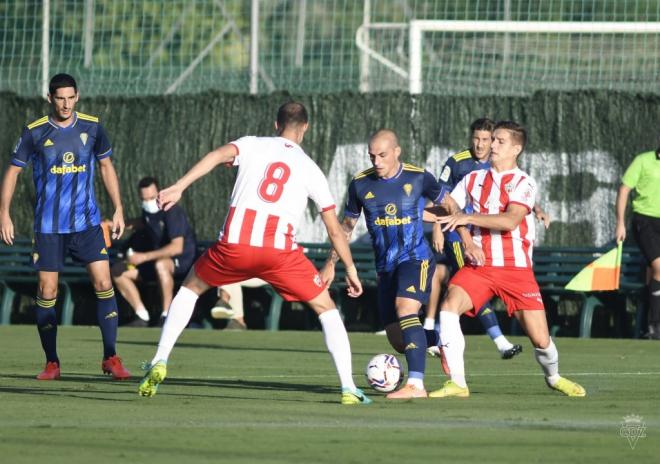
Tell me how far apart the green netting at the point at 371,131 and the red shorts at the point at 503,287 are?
832 centimetres

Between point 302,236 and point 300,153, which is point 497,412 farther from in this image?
point 302,236

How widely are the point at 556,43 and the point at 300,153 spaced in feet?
32.2

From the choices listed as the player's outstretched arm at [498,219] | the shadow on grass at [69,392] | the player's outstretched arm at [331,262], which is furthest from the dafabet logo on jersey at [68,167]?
the player's outstretched arm at [498,219]

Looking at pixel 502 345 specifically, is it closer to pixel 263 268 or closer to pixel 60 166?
pixel 263 268

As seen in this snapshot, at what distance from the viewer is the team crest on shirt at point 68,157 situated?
35.8 feet

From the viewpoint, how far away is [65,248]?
36.3 ft

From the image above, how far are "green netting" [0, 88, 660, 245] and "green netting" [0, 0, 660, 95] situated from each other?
1.06 ft

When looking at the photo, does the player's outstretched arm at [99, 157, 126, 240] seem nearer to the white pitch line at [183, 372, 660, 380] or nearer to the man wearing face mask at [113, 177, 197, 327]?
the white pitch line at [183, 372, 660, 380]

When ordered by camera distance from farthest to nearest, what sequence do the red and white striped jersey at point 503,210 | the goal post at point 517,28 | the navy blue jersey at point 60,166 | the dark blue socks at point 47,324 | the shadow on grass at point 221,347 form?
the goal post at point 517,28
the shadow on grass at point 221,347
the dark blue socks at point 47,324
the navy blue jersey at point 60,166
the red and white striped jersey at point 503,210

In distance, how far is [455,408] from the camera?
8.73 meters

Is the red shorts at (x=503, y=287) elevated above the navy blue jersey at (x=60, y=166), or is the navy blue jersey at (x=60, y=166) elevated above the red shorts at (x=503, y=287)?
the navy blue jersey at (x=60, y=166)

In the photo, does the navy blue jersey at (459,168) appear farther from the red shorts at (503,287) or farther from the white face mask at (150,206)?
the white face mask at (150,206)

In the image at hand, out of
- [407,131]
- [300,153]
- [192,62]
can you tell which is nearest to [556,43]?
[407,131]

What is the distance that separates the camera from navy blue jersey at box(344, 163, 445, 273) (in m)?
10.3
